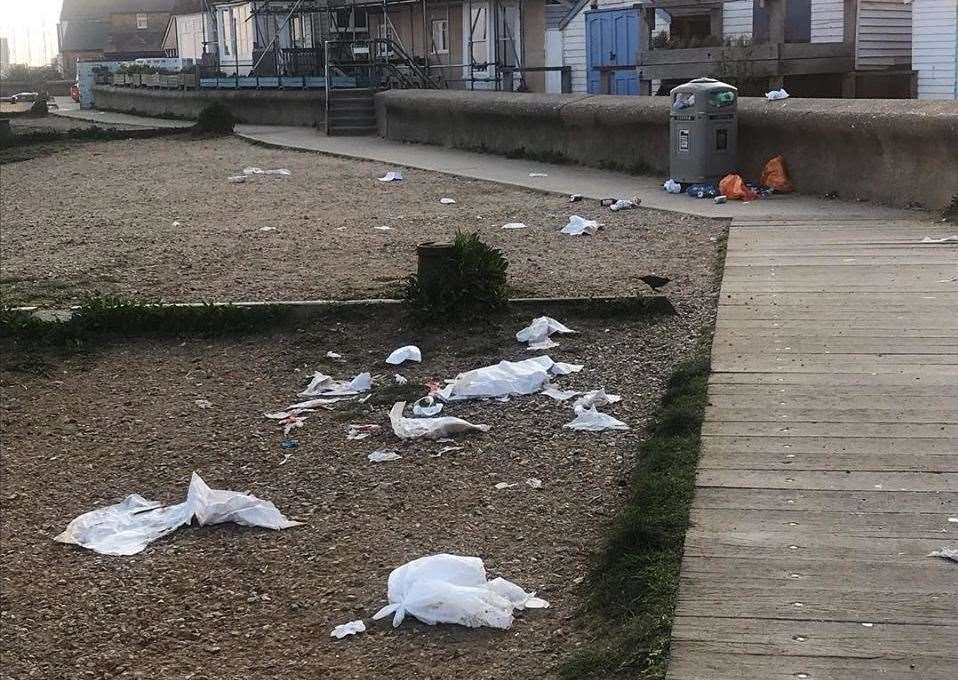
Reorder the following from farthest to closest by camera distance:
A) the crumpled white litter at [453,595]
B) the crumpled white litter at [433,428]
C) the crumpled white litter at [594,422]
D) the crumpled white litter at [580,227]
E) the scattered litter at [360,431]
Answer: the crumpled white litter at [580,227]
the scattered litter at [360,431]
the crumpled white litter at [433,428]
the crumpled white litter at [594,422]
the crumpled white litter at [453,595]

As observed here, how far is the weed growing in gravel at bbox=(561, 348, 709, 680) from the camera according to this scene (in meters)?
3.70

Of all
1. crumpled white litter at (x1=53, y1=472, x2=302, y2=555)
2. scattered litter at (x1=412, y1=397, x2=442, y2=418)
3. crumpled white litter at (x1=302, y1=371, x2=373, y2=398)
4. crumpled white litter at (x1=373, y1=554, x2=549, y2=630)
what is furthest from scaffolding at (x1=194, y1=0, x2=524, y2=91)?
crumpled white litter at (x1=373, y1=554, x2=549, y2=630)

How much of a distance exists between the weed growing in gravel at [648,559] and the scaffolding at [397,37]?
24.7m

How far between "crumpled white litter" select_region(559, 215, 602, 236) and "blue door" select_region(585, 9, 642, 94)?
19.7 m

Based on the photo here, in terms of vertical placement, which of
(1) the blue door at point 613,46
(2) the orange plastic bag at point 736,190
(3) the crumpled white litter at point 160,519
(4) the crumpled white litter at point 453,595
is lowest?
(3) the crumpled white litter at point 160,519

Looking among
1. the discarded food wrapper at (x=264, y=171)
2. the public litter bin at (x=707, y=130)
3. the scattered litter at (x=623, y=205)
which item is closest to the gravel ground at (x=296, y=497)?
the scattered litter at (x=623, y=205)

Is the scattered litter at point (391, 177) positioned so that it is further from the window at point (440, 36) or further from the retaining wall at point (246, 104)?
the window at point (440, 36)

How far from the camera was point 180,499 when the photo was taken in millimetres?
5887

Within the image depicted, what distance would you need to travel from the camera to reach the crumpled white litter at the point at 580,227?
11.3 metres

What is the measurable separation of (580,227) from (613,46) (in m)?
21.4

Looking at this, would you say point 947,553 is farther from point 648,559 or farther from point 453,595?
point 453,595

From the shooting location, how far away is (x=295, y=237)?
12016 millimetres

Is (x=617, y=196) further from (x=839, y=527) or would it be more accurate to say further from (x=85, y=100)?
(x=85, y=100)

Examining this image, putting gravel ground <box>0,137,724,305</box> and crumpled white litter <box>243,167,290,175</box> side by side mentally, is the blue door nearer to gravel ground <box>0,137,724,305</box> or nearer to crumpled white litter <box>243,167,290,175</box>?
crumpled white litter <box>243,167,290,175</box>
